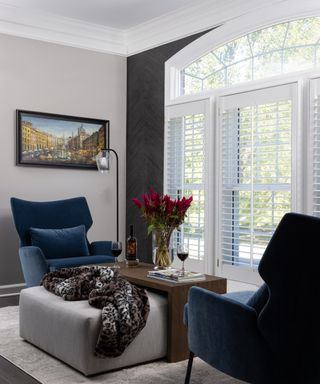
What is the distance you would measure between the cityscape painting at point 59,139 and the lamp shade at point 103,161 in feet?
1.24

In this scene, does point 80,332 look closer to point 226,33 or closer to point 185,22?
point 226,33

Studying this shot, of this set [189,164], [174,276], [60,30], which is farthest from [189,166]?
[174,276]

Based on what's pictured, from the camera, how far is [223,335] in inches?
99.0

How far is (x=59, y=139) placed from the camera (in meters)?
5.97

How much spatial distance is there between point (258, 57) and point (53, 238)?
258 centimetres

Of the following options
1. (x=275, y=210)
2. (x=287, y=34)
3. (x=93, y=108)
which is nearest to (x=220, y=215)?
(x=275, y=210)

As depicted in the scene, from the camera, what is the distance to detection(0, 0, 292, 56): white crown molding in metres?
5.20

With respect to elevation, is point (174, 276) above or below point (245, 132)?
below

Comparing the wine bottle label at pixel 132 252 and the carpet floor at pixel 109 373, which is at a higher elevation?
the wine bottle label at pixel 132 252

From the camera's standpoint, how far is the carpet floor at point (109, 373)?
3045 millimetres

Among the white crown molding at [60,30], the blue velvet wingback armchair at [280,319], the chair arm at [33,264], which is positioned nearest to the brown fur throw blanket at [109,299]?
the blue velvet wingback armchair at [280,319]

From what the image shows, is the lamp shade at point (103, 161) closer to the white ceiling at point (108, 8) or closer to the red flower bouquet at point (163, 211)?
the white ceiling at point (108, 8)

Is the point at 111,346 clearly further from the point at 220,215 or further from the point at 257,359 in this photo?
the point at 220,215

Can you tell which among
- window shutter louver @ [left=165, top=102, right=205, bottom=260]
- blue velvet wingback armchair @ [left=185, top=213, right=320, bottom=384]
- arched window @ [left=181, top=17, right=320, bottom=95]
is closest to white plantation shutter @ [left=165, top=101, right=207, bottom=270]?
window shutter louver @ [left=165, top=102, right=205, bottom=260]
